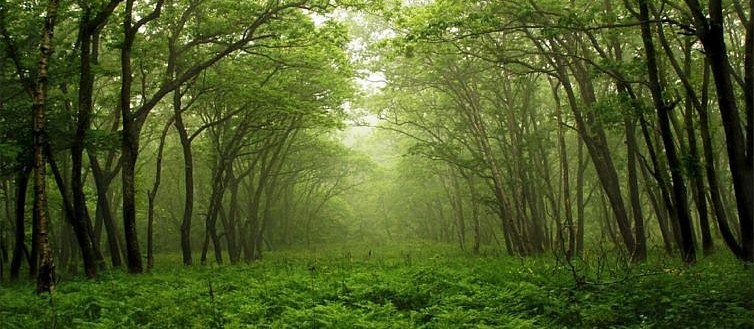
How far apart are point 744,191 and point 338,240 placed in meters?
44.3

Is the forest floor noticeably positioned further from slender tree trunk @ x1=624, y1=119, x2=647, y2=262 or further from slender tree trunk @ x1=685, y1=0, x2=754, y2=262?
slender tree trunk @ x1=624, y1=119, x2=647, y2=262

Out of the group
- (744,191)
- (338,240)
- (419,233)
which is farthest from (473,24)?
(419,233)

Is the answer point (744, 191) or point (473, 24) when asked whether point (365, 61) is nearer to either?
point (473, 24)

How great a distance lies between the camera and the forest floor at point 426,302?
25.3 feet

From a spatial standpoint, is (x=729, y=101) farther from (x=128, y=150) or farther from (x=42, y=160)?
(x=128, y=150)

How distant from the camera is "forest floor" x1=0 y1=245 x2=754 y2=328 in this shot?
7.72 m

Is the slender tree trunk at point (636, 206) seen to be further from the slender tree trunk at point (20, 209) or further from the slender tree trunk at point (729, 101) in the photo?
the slender tree trunk at point (20, 209)

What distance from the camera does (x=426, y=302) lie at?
10.0 metres

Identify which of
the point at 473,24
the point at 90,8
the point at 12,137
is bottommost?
the point at 12,137

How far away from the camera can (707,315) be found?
7.17 metres

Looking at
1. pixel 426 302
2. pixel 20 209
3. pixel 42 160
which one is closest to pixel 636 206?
pixel 426 302

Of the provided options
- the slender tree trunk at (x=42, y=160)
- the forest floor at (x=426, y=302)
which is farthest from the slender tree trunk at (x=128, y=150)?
the slender tree trunk at (x=42, y=160)

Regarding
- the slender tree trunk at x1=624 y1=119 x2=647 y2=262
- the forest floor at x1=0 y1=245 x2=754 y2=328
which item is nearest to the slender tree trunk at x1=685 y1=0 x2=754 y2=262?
the forest floor at x1=0 y1=245 x2=754 y2=328

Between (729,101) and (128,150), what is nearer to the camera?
(729,101)
